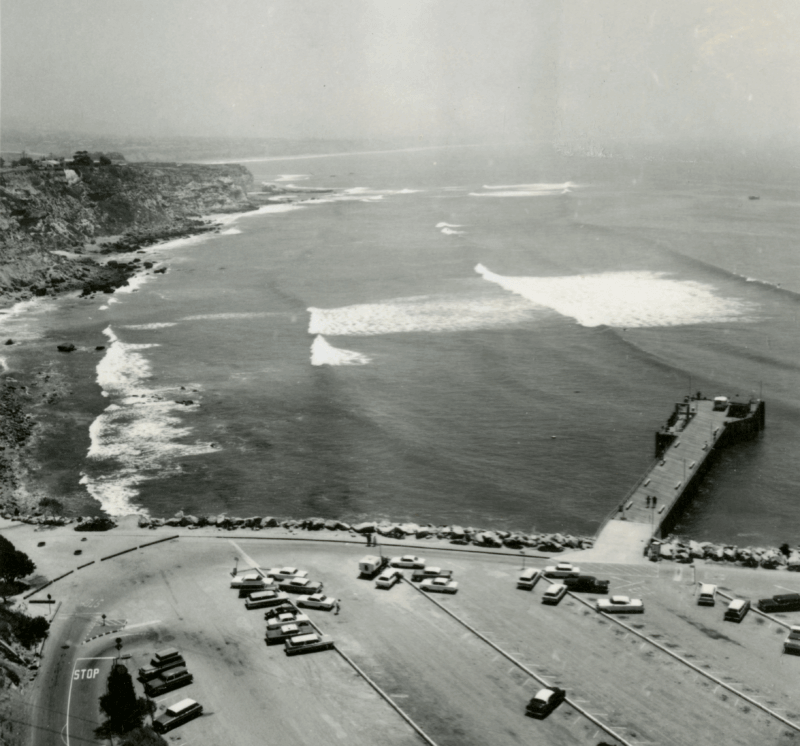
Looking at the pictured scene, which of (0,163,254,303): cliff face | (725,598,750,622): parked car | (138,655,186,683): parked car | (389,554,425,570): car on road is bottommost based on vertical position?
(725,598,750,622): parked car

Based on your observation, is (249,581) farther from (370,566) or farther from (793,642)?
(793,642)

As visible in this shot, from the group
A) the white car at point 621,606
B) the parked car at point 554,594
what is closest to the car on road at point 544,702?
the white car at point 621,606

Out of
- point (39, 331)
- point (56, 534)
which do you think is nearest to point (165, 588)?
point (56, 534)

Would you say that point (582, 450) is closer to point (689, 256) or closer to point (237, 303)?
point (237, 303)

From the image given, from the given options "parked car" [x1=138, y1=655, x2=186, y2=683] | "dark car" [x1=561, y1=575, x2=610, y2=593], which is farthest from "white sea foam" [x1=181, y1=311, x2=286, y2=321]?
"parked car" [x1=138, y1=655, x2=186, y2=683]

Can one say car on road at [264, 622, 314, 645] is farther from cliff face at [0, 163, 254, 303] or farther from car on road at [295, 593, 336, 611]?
cliff face at [0, 163, 254, 303]

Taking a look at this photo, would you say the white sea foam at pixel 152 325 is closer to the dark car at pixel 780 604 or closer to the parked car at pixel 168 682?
the parked car at pixel 168 682
